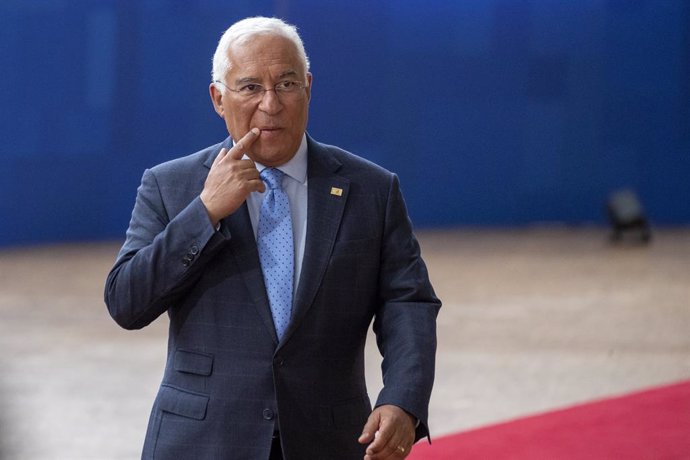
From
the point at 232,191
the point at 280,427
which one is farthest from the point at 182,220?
the point at 280,427

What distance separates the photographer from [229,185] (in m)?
2.08

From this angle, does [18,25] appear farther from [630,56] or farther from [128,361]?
[630,56]

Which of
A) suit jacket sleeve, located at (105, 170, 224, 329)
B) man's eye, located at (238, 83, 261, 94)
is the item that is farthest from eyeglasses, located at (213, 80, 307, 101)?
suit jacket sleeve, located at (105, 170, 224, 329)

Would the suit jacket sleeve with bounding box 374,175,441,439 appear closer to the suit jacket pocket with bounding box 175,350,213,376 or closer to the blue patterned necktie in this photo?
the blue patterned necktie

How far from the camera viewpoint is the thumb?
2062 millimetres

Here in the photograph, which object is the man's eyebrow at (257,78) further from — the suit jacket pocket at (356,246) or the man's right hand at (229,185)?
the suit jacket pocket at (356,246)

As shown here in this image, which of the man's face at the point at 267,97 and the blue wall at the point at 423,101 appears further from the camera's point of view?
the blue wall at the point at 423,101

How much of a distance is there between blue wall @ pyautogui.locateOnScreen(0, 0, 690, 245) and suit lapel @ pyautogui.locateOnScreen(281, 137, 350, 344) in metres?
10.4

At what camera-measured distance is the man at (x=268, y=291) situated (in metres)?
2.10

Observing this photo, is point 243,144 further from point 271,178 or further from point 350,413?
point 350,413

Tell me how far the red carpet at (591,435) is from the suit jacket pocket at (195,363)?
7.12ft

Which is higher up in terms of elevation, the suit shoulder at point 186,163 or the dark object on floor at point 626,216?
the suit shoulder at point 186,163

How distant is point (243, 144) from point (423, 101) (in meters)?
12.5

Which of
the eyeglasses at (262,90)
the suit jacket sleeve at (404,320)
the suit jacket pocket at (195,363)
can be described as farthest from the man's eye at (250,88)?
the suit jacket pocket at (195,363)
